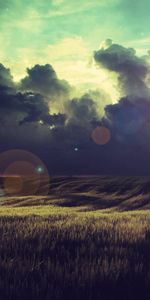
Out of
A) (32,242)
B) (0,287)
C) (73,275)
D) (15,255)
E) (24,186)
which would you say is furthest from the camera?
(24,186)

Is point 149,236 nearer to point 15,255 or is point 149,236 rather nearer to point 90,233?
point 90,233

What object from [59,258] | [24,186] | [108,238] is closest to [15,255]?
[59,258]

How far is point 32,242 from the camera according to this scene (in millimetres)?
10117

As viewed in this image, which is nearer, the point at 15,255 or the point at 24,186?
the point at 15,255

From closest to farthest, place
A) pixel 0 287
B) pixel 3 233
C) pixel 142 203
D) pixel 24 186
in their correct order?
1. pixel 0 287
2. pixel 3 233
3. pixel 142 203
4. pixel 24 186

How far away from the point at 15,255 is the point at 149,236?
4268 mm

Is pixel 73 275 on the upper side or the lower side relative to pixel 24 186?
lower

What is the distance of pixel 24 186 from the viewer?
96.8m

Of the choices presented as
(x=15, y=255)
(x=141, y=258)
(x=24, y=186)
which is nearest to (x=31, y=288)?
(x=15, y=255)

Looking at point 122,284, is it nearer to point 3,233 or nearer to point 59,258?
point 59,258

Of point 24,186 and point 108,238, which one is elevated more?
point 24,186

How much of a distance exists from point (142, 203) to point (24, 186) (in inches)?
1992

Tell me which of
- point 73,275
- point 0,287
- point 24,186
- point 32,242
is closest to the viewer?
point 0,287

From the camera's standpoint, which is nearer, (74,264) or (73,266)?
(73,266)
